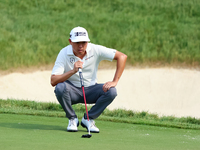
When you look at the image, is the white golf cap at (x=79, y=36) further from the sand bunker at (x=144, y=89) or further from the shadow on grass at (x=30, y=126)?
the sand bunker at (x=144, y=89)

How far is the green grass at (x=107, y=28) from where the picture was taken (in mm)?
12328

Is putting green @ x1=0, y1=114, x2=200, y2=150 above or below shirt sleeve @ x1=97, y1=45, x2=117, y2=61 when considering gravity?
below

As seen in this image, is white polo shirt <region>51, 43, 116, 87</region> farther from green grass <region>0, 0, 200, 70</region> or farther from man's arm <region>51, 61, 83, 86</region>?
green grass <region>0, 0, 200, 70</region>

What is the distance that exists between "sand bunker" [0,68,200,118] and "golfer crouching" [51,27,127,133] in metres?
5.76

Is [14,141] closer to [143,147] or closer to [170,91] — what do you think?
[143,147]

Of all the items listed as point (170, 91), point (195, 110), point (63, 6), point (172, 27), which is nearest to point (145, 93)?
point (170, 91)

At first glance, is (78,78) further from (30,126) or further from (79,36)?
(30,126)

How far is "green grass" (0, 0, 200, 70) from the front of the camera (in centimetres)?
1233

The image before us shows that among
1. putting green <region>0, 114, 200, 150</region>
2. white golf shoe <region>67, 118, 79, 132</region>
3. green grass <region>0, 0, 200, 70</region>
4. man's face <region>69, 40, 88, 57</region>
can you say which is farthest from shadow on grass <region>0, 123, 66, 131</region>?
green grass <region>0, 0, 200, 70</region>

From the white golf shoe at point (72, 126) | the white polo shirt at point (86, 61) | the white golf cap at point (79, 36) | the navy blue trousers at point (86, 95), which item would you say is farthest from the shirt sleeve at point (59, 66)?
the white golf shoe at point (72, 126)

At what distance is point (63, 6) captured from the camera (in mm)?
15164

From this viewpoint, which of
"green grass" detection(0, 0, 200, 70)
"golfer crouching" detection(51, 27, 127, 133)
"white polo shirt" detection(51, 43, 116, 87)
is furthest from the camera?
"green grass" detection(0, 0, 200, 70)

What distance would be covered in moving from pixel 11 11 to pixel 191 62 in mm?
6767

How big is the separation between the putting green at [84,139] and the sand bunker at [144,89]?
539cm
